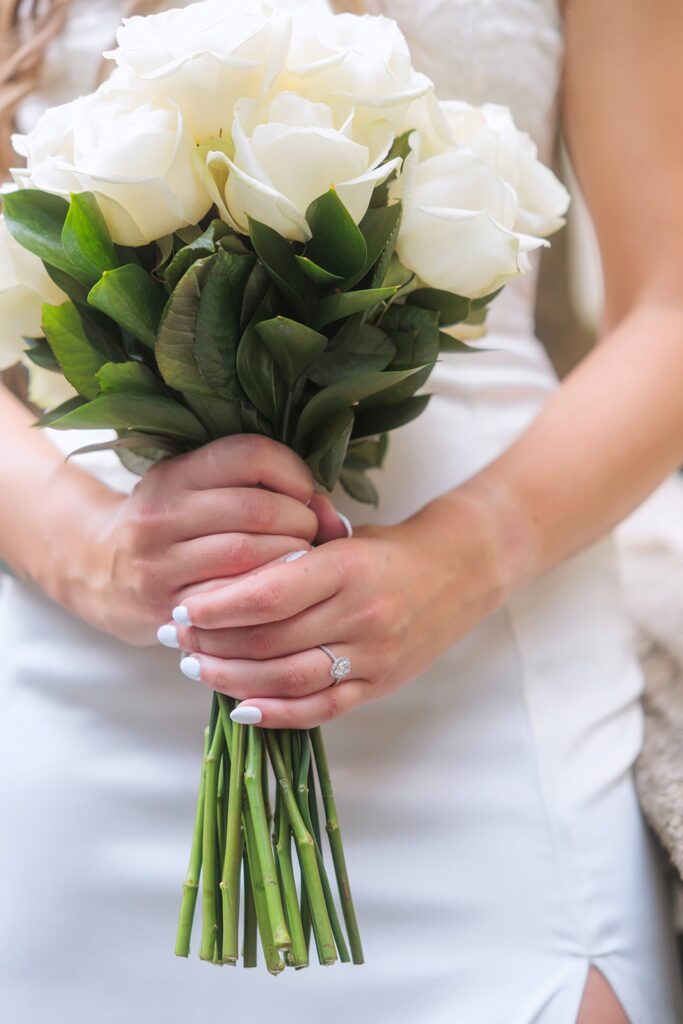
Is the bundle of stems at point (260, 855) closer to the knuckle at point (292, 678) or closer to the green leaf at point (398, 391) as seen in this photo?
the knuckle at point (292, 678)

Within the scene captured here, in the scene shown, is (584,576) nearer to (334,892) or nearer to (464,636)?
(464,636)

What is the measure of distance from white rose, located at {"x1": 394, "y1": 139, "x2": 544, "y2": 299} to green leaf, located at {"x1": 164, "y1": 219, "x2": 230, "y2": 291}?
111mm

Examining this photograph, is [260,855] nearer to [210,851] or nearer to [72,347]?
[210,851]

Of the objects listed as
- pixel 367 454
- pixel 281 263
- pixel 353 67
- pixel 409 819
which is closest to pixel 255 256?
pixel 281 263

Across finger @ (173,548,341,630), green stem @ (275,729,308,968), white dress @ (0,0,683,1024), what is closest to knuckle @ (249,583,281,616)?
finger @ (173,548,341,630)

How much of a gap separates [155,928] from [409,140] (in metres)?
0.59

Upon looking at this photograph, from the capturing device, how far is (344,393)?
60 centimetres

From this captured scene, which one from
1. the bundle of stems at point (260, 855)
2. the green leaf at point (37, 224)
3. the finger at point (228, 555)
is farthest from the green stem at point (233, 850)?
the green leaf at point (37, 224)

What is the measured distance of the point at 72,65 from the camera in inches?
34.2

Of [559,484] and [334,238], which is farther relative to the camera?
[559,484]

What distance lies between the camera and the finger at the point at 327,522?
26.5 inches

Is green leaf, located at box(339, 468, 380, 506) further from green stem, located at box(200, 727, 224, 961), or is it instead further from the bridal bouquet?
green stem, located at box(200, 727, 224, 961)

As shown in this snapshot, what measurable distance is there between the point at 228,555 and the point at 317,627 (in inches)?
3.0

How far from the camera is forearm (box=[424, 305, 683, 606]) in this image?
750 millimetres
